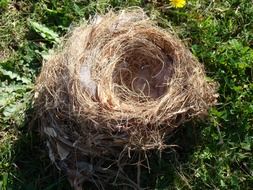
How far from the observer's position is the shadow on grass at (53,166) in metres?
2.52

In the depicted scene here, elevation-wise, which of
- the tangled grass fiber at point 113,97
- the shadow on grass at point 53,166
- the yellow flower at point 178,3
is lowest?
the shadow on grass at point 53,166

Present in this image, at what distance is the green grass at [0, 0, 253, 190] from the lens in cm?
254

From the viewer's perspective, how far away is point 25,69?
8.87 ft

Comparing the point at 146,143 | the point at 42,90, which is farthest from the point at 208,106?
the point at 42,90

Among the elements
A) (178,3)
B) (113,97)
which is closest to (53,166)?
(113,97)

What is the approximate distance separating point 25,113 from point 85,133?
387mm

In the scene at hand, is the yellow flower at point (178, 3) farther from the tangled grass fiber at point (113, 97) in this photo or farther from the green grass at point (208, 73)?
the tangled grass fiber at point (113, 97)

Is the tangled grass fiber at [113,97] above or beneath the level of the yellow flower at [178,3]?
beneath

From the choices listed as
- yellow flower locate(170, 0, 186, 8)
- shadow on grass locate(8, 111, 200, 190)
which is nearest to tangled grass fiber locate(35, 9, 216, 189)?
shadow on grass locate(8, 111, 200, 190)

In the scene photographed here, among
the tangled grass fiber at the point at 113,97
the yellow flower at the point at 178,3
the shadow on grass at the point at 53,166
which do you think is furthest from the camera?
the yellow flower at the point at 178,3

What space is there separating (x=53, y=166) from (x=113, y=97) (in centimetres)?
41

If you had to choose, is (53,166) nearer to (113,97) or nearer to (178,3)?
(113,97)

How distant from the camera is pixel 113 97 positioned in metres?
2.41

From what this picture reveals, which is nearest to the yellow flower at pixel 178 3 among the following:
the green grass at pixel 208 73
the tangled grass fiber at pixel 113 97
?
the green grass at pixel 208 73
